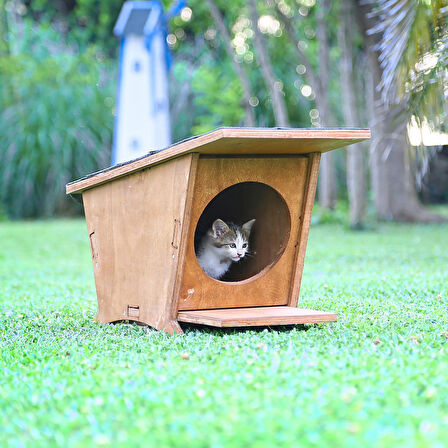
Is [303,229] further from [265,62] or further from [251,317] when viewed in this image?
[265,62]

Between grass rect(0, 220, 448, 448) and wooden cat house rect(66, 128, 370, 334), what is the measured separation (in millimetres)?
151

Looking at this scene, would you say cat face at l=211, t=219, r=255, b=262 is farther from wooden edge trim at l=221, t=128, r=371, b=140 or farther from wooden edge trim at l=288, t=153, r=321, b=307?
wooden edge trim at l=221, t=128, r=371, b=140

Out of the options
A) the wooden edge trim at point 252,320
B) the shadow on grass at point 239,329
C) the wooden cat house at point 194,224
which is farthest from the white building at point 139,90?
the wooden edge trim at point 252,320

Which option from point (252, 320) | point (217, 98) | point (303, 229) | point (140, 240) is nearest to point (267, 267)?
point (303, 229)

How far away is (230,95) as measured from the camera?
550 inches

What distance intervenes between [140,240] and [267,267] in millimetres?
707

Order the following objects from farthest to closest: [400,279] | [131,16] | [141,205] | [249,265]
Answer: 1. [131,16]
2. [400,279]
3. [249,265]
4. [141,205]

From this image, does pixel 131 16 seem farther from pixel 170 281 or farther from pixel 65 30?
pixel 170 281

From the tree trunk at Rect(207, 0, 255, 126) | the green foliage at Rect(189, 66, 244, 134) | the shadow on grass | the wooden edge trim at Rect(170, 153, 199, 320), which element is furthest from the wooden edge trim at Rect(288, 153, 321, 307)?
the green foliage at Rect(189, 66, 244, 134)

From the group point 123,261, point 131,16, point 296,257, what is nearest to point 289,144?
point 296,257

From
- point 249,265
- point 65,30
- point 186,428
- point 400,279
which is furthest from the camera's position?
point 65,30

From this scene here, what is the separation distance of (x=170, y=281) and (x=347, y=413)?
1571mm

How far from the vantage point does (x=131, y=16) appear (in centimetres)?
1242

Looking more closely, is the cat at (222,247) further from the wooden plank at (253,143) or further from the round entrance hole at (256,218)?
the wooden plank at (253,143)
